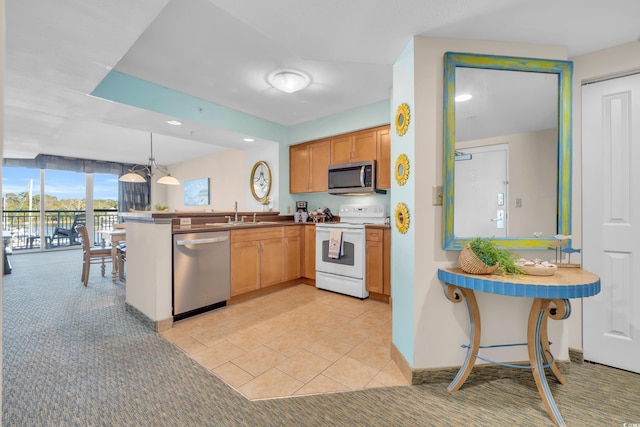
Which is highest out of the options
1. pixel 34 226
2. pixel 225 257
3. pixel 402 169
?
pixel 402 169

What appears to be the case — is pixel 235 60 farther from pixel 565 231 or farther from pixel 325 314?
pixel 565 231

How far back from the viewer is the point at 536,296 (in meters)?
1.59

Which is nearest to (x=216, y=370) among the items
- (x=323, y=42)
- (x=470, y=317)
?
(x=470, y=317)

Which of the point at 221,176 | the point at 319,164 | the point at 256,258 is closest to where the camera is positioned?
the point at 256,258

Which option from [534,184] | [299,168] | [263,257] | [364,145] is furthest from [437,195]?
[299,168]

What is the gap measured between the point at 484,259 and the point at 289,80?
2360 millimetres

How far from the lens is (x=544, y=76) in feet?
6.64

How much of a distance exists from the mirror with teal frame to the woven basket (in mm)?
142

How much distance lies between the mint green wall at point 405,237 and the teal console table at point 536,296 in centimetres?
24

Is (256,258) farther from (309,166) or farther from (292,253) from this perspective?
(309,166)

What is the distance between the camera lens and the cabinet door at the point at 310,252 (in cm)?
414

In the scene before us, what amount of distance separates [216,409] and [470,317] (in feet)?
5.32

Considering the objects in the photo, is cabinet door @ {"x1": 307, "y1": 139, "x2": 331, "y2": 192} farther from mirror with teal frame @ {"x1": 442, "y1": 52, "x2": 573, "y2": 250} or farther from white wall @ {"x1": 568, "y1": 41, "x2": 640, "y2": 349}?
white wall @ {"x1": 568, "y1": 41, "x2": 640, "y2": 349}

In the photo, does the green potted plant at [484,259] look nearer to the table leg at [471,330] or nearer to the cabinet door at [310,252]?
the table leg at [471,330]
